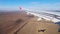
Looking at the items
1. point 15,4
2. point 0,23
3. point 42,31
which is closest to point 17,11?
point 15,4

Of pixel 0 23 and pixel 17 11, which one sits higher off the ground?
pixel 17 11

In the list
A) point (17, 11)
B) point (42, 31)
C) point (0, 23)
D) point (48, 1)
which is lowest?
point (42, 31)

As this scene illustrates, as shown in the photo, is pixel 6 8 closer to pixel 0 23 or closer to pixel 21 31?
pixel 0 23

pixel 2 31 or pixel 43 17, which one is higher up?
pixel 43 17

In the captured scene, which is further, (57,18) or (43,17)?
(43,17)

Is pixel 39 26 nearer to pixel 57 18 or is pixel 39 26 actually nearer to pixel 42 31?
pixel 42 31

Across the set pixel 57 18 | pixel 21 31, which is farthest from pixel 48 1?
pixel 21 31
